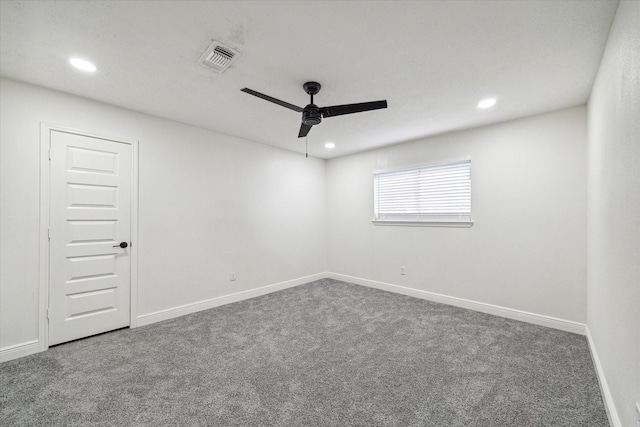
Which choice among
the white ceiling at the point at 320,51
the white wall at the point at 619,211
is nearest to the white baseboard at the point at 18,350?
the white ceiling at the point at 320,51

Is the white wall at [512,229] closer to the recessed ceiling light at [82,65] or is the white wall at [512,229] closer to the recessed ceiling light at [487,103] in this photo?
the recessed ceiling light at [487,103]

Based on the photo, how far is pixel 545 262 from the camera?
10.5ft

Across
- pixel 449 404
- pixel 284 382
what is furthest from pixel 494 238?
pixel 284 382

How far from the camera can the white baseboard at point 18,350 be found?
244 centimetres

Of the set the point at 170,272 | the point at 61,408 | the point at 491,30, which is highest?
the point at 491,30

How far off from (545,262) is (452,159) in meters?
1.72

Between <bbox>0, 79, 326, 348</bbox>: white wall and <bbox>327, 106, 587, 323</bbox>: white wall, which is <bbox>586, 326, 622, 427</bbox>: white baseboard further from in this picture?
<bbox>0, 79, 326, 348</bbox>: white wall

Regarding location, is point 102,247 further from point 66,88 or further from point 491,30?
point 491,30

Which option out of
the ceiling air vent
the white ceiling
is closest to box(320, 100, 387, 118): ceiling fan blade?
the white ceiling

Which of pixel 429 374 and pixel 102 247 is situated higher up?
pixel 102 247

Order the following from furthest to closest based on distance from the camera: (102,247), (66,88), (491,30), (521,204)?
(521,204)
(102,247)
(66,88)
(491,30)

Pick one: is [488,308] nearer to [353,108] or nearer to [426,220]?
[426,220]

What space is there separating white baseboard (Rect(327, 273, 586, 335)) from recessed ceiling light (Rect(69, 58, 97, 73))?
459 cm

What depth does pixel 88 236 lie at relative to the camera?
2928mm
